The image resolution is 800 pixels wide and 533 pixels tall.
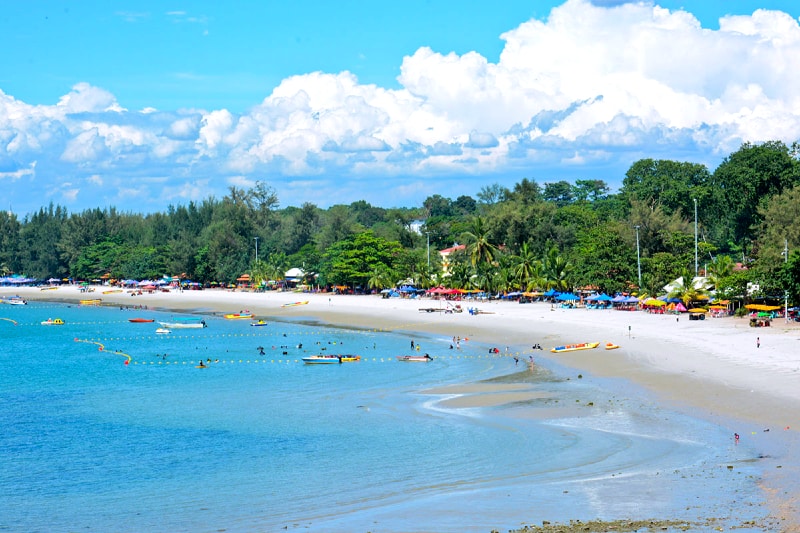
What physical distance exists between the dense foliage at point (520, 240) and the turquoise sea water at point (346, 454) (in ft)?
105

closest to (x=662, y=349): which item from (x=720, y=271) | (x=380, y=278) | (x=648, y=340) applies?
(x=648, y=340)

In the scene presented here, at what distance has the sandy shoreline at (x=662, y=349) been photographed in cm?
3475

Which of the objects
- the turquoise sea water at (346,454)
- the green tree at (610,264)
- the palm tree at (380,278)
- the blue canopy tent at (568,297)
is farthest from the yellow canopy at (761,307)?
the palm tree at (380,278)

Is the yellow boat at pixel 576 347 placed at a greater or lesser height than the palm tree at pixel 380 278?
lesser

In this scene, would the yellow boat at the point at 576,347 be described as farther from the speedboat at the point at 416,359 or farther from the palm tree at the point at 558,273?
the palm tree at the point at 558,273

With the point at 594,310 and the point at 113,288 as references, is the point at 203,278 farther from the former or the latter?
the point at 594,310

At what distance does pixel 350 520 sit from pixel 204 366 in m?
38.7

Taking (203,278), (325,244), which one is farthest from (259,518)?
(203,278)

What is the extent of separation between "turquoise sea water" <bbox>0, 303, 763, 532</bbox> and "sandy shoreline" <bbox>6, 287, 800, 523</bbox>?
1753mm

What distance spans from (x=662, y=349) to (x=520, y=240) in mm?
54228

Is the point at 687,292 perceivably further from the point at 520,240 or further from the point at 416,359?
the point at 520,240

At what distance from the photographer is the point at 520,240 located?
106500mm

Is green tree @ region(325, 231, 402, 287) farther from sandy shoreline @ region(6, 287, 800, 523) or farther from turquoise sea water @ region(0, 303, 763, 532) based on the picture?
turquoise sea water @ region(0, 303, 763, 532)

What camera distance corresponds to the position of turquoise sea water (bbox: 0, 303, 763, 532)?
23.9 metres
